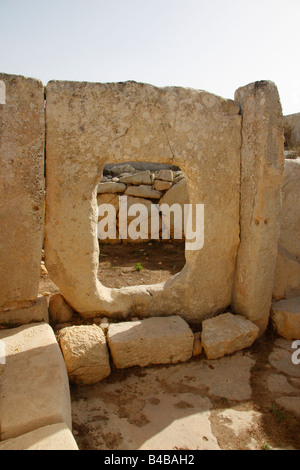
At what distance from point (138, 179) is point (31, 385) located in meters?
5.86

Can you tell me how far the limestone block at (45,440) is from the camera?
179 cm

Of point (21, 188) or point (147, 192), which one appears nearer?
point (21, 188)

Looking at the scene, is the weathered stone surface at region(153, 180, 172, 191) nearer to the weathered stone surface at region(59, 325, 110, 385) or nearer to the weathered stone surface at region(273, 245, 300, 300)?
the weathered stone surface at region(273, 245, 300, 300)

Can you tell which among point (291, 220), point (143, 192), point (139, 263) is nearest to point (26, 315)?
point (139, 263)

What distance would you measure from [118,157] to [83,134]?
37 centimetres

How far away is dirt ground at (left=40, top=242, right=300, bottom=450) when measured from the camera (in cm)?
231

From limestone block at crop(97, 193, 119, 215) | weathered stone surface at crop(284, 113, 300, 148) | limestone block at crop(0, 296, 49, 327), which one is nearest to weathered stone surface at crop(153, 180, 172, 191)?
limestone block at crop(97, 193, 119, 215)

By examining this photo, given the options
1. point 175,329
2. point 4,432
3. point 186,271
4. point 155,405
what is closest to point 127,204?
point 186,271

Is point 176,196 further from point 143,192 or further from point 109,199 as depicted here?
point 109,199

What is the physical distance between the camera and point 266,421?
8.27 feet

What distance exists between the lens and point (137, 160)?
319 cm

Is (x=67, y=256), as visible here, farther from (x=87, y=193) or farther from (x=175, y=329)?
(x=175, y=329)

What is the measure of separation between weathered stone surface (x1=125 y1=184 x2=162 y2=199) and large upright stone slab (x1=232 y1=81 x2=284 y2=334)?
407cm
